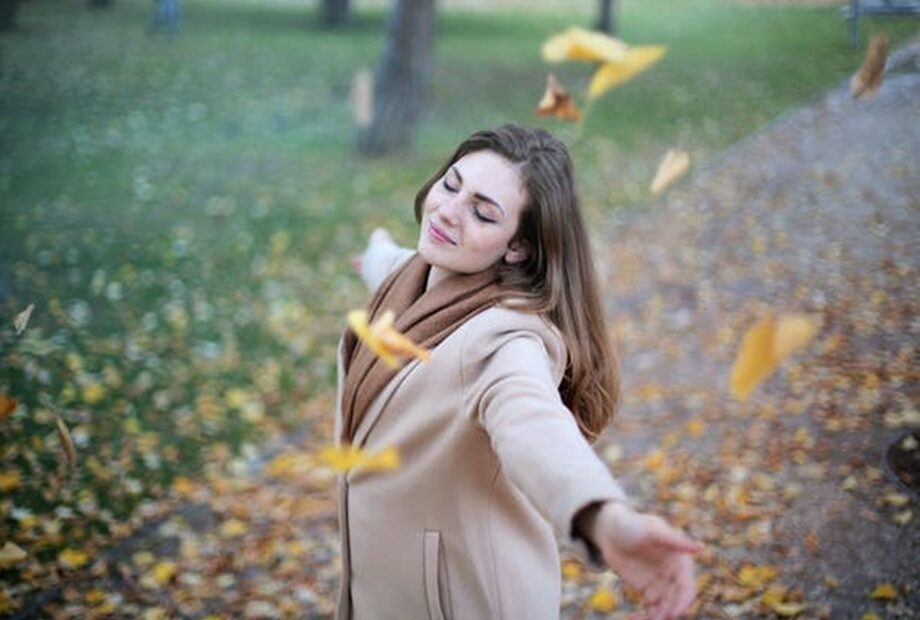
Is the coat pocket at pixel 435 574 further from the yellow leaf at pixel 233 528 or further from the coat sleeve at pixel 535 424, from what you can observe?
the yellow leaf at pixel 233 528

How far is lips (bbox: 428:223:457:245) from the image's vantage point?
1949mm

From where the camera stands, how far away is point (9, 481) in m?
3.94

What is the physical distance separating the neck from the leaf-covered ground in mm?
1918

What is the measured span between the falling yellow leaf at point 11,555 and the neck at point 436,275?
238 centimetres

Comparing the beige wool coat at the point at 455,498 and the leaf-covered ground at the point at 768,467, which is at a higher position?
the beige wool coat at the point at 455,498

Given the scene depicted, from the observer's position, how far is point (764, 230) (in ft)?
20.2

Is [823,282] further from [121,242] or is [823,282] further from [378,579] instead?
[121,242]

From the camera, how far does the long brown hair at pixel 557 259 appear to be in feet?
6.46

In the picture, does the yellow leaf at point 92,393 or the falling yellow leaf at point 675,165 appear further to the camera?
the falling yellow leaf at point 675,165

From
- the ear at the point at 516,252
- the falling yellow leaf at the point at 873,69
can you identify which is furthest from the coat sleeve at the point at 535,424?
the falling yellow leaf at the point at 873,69

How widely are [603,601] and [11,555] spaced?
2298mm

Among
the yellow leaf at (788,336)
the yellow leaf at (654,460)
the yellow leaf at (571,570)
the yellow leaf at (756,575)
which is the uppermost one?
the yellow leaf at (788,336)

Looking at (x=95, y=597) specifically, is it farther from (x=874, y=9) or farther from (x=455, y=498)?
(x=874, y=9)

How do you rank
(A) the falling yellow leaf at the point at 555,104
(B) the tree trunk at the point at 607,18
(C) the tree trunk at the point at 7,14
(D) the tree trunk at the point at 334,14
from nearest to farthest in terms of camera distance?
(A) the falling yellow leaf at the point at 555,104
(C) the tree trunk at the point at 7,14
(B) the tree trunk at the point at 607,18
(D) the tree trunk at the point at 334,14
